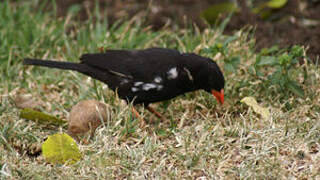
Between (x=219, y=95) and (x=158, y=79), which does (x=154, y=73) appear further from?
(x=219, y=95)

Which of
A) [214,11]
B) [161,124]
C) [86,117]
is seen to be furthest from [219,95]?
[214,11]

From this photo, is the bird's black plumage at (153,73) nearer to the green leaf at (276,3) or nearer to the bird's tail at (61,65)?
the bird's tail at (61,65)

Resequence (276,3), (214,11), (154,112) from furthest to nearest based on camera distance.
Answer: (214,11)
(276,3)
(154,112)

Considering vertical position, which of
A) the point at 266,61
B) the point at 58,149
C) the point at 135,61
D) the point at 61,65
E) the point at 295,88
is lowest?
the point at 295,88

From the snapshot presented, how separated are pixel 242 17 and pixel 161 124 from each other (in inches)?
98.6

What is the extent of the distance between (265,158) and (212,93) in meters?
1.09

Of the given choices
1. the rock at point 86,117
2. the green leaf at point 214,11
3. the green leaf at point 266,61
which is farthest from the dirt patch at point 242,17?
the rock at point 86,117

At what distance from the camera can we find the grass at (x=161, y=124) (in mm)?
3629

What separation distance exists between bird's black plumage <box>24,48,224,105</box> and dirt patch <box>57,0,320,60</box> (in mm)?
1318

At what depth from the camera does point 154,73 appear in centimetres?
452

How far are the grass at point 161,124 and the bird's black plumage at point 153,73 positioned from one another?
20 centimetres

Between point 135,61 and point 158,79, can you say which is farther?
point 135,61

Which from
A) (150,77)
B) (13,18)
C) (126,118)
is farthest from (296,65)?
(13,18)

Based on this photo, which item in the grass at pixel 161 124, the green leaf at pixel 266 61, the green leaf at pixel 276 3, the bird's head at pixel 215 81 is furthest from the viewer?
the green leaf at pixel 276 3
